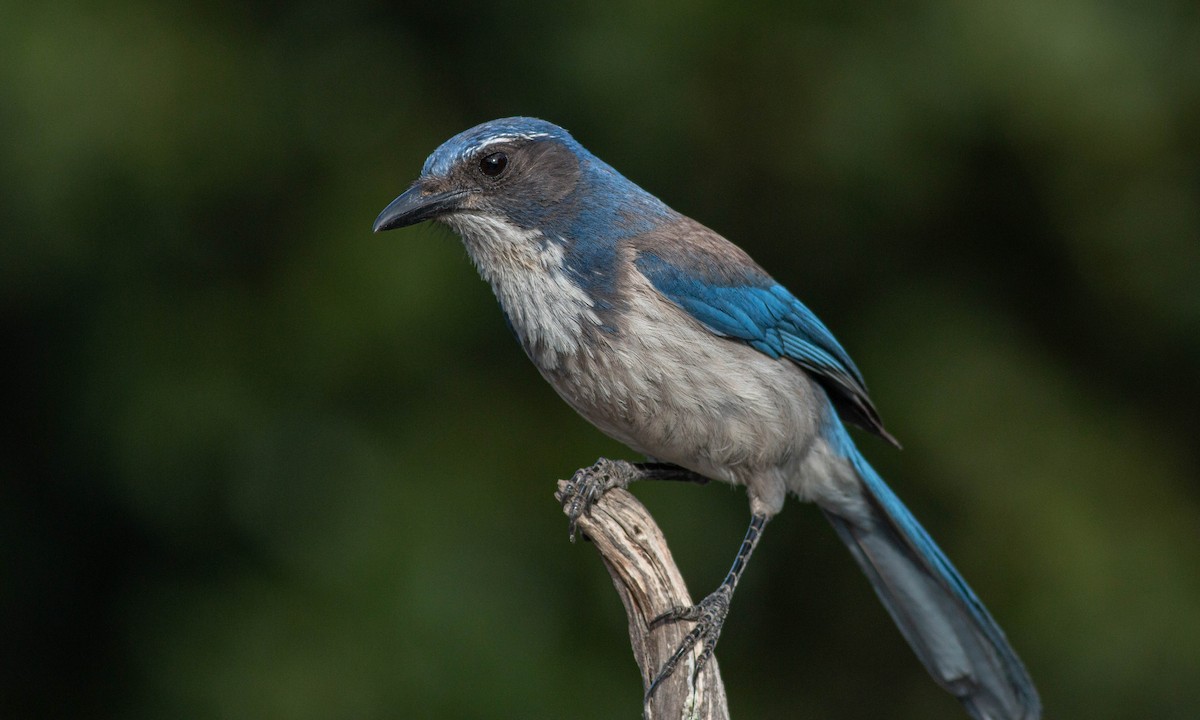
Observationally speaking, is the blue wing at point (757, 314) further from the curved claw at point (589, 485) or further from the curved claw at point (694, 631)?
the curved claw at point (694, 631)

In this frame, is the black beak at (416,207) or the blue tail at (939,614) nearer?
the black beak at (416,207)

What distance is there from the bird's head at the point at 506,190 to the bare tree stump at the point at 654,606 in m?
0.90

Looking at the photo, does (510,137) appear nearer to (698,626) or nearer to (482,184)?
(482,184)

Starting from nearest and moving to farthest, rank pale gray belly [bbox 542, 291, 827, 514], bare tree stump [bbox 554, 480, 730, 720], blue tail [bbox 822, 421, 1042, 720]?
bare tree stump [bbox 554, 480, 730, 720], pale gray belly [bbox 542, 291, 827, 514], blue tail [bbox 822, 421, 1042, 720]

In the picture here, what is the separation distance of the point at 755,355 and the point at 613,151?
6.05 ft

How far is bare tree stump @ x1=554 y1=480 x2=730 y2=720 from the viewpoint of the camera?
3291 millimetres

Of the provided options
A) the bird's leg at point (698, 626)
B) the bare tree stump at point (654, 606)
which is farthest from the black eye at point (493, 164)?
the bird's leg at point (698, 626)

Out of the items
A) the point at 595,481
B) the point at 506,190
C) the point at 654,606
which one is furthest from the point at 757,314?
the point at 654,606

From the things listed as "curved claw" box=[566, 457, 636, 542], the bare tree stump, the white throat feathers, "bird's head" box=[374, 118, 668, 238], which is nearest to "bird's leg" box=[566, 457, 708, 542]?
"curved claw" box=[566, 457, 636, 542]

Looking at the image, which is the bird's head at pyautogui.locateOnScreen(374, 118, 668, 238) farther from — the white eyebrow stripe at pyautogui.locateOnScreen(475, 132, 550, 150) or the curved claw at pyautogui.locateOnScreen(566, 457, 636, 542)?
the curved claw at pyautogui.locateOnScreen(566, 457, 636, 542)

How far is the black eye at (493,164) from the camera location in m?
3.68

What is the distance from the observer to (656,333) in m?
3.54

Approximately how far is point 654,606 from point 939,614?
135cm

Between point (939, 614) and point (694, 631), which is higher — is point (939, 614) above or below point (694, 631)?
below
